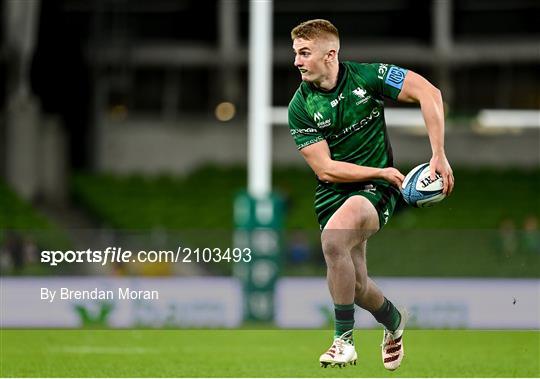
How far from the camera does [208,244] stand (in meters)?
8.17

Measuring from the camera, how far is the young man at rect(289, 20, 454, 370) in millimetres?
4457

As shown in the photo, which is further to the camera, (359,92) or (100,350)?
(100,350)

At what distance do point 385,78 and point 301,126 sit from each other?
0.36 meters

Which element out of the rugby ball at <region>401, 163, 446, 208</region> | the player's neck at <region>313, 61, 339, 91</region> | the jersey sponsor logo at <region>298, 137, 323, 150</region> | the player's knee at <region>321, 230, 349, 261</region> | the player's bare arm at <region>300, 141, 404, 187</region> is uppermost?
the player's neck at <region>313, 61, 339, 91</region>

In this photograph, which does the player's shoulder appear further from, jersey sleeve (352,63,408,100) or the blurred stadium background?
the blurred stadium background

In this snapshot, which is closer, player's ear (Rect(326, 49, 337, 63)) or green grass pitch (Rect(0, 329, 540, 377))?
player's ear (Rect(326, 49, 337, 63))

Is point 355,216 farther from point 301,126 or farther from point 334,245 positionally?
point 301,126

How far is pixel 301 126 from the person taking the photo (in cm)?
458

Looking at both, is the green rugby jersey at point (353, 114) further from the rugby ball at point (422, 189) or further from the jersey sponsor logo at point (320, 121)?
the rugby ball at point (422, 189)

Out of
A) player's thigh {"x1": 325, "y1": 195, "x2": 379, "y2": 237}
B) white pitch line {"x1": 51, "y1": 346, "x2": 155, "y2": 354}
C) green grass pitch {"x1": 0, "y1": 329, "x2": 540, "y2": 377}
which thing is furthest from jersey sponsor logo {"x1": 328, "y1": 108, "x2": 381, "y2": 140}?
white pitch line {"x1": 51, "y1": 346, "x2": 155, "y2": 354}

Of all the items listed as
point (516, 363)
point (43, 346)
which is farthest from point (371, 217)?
point (43, 346)

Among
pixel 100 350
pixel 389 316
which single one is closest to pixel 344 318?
pixel 389 316

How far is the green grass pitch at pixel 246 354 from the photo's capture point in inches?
223

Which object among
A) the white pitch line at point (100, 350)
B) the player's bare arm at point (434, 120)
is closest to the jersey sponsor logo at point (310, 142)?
the player's bare arm at point (434, 120)
